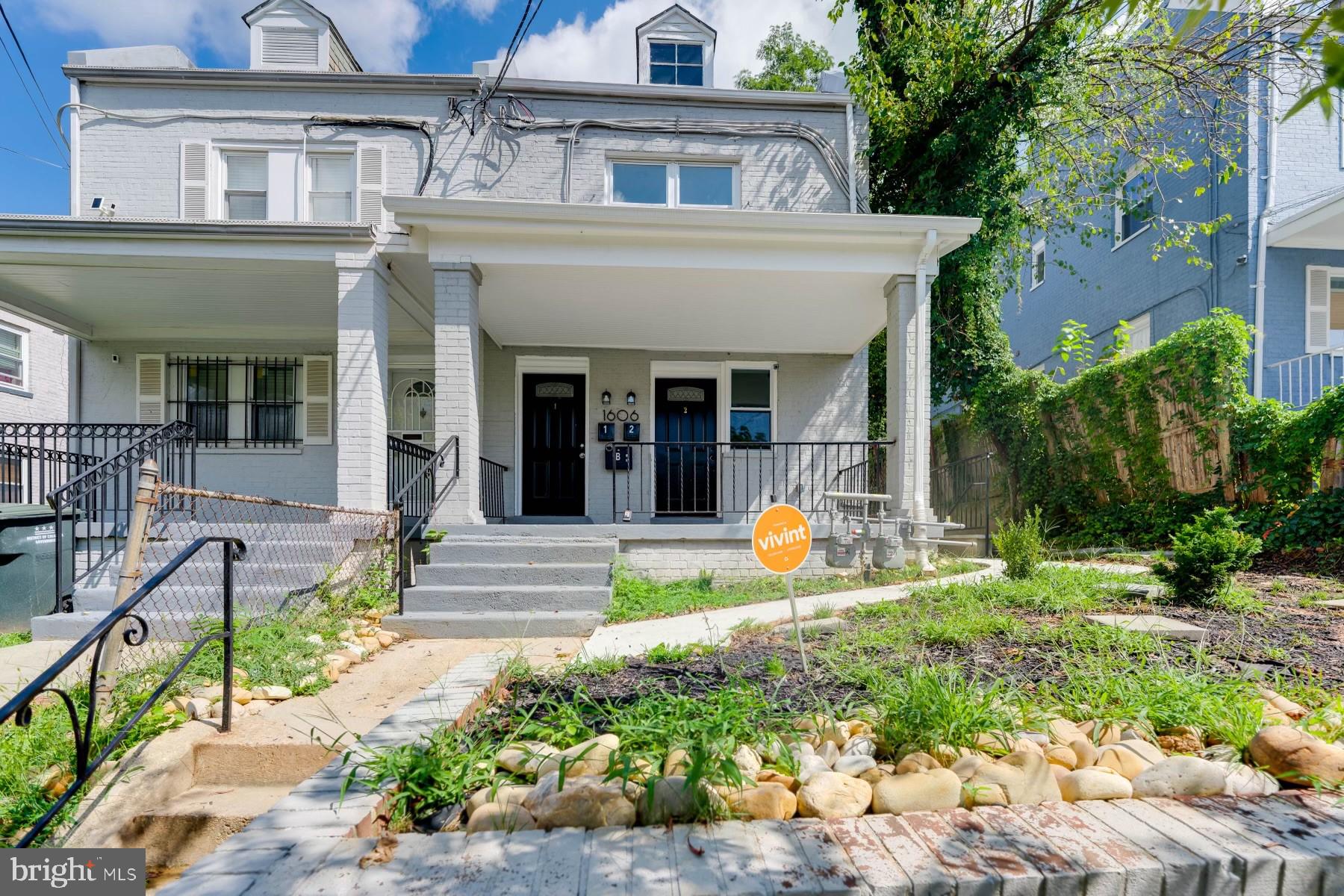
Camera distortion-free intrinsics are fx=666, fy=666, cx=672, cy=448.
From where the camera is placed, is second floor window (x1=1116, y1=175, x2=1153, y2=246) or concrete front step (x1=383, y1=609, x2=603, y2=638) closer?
concrete front step (x1=383, y1=609, x2=603, y2=638)

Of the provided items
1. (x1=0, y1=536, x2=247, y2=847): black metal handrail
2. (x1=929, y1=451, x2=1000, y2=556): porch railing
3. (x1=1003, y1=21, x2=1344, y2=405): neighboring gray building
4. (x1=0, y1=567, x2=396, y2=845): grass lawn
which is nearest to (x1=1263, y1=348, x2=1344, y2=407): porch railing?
(x1=1003, y1=21, x2=1344, y2=405): neighboring gray building

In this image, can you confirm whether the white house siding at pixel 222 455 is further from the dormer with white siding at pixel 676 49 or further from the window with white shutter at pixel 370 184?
the dormer with white siding at pixel 676 49

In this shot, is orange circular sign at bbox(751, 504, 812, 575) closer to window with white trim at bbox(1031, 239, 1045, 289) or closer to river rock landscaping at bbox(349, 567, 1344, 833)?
river rock landscaping at bbox(349, 567, 1344, 833)

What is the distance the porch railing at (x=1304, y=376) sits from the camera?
8203 millimetres

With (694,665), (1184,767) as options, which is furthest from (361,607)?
(1184,767)

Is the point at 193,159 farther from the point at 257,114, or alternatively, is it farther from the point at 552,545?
the point at 552,545

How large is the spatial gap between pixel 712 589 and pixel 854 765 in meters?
3.98

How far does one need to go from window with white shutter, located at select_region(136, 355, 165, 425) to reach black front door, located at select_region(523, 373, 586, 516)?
4.51 m

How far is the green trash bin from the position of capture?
4.82 m

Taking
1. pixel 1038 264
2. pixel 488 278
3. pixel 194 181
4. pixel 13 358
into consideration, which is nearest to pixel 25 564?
pixel 488 278

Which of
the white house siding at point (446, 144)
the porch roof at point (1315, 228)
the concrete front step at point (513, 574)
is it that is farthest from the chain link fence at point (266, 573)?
the porch roof at point (1315, 228)

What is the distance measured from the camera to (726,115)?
28.0 feet

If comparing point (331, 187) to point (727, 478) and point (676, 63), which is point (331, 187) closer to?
point (676, 63)

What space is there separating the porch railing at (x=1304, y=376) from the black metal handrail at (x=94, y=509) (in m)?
12.1
